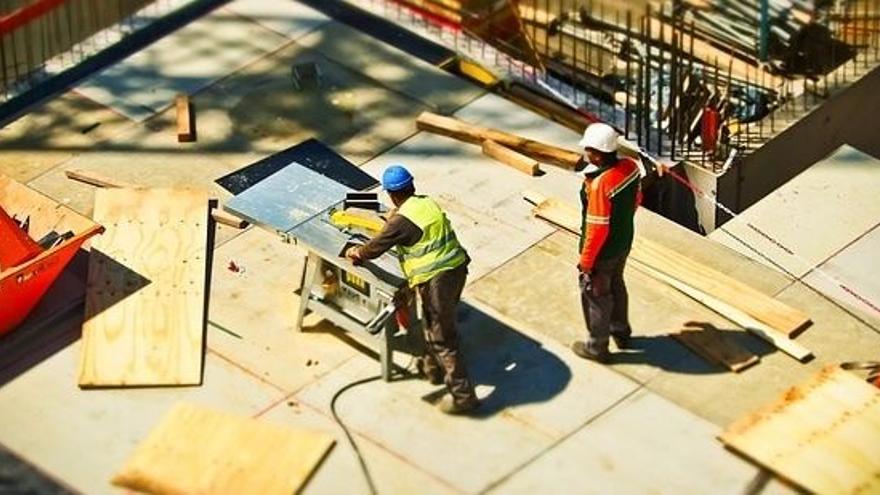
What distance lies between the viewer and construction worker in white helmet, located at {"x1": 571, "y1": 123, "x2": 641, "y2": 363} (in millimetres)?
13844

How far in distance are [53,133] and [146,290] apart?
316 cm

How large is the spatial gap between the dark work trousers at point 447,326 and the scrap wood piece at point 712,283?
2.51 m

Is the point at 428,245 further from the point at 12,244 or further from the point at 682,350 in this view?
the point at 12,244

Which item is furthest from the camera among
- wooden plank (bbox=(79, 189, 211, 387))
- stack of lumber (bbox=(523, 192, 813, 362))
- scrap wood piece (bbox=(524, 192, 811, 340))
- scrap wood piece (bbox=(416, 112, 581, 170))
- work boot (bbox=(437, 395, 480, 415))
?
scrap wood piece (bbox=(416, 112, 581, 170))

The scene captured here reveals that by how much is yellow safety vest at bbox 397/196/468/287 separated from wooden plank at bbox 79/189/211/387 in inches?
84.4

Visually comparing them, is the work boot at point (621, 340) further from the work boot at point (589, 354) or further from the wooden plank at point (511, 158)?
the wooden plank at point (511, 158)

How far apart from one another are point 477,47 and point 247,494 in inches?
298

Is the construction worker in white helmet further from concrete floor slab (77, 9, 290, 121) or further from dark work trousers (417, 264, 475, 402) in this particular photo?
concrete floor slab (77, 9, 290, 121)

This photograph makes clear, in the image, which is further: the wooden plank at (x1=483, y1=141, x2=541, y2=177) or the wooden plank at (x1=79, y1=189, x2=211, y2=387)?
the wooden plank at (x1=483, y1=141, x2=541, y2=177)

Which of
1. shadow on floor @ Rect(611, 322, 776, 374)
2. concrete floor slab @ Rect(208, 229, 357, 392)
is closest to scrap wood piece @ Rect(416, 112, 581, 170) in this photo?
concrete floor slab @ Rect(208, 229, 357, 392)

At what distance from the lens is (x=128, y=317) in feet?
49.8

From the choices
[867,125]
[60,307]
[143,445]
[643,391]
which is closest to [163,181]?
[60,307]

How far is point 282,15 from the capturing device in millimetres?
19750

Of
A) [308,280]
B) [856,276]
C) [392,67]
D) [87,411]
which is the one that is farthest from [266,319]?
[856,276]
